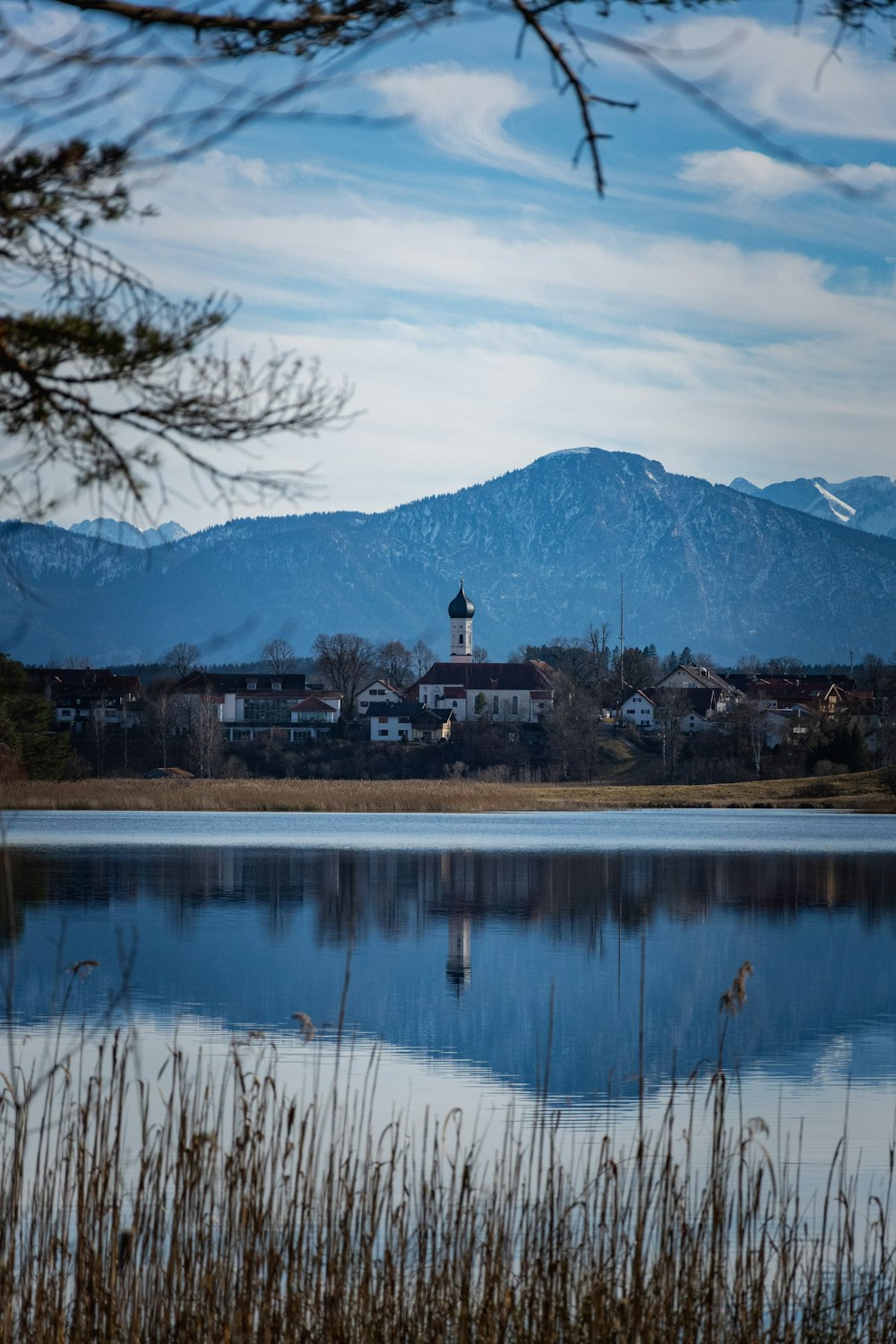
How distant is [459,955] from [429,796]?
41.6 metres

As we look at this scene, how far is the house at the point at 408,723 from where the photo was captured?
11162cm

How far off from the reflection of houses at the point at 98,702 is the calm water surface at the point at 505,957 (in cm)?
6686

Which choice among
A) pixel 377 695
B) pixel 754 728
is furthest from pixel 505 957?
pixel 377 695

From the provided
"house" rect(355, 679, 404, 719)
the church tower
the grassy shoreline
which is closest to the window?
"house" rect(355, 679, 404, 719)

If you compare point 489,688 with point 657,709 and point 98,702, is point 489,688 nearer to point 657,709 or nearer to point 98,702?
point 657,709

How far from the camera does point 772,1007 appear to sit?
643 inches

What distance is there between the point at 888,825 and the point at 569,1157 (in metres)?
46.3

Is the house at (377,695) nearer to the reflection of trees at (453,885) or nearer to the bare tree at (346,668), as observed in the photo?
the bare tree at (346,668)

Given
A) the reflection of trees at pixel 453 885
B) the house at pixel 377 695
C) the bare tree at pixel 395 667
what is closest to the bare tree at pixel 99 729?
the house at pixel 377 695

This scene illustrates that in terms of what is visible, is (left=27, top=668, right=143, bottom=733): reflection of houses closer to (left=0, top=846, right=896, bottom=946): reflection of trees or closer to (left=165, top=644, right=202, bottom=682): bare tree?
(left=165, top=644, right=202, bottom=682): bare tree

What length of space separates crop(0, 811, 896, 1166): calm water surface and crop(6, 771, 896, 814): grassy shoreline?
44.8 feet

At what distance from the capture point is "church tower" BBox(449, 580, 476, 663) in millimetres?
165625

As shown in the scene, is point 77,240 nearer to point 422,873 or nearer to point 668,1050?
point 668,1050

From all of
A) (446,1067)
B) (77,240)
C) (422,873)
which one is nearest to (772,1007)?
(446,1067)
